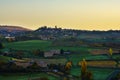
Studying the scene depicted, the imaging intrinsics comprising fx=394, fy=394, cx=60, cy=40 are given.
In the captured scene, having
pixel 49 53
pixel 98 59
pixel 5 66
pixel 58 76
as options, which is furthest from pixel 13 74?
pixel 49 53

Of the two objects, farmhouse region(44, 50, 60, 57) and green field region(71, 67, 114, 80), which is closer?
green field region(71, 67, 114, 80)

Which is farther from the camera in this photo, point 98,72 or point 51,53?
point 51,53

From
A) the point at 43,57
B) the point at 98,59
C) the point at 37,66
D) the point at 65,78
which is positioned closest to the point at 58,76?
the point at 65,78

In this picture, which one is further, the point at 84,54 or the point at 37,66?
the point at 84,54

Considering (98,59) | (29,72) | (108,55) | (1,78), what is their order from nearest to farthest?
(1,78) → (29,72) → (98,59) → (108,55)

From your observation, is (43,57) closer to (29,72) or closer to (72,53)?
(72,53)

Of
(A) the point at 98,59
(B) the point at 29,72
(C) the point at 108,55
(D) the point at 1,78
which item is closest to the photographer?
(D) the point at 1,78

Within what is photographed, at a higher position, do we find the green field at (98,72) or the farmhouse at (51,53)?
the farmhouse at (51,53)

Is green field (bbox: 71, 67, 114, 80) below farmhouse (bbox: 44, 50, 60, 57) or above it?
below

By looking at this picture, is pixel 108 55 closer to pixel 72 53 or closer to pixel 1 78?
pixel 72 53

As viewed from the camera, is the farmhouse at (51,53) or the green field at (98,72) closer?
the green field at (98,72)

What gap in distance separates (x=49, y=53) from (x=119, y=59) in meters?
21.8

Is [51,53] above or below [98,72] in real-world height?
above

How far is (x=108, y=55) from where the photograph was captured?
102375 mm
